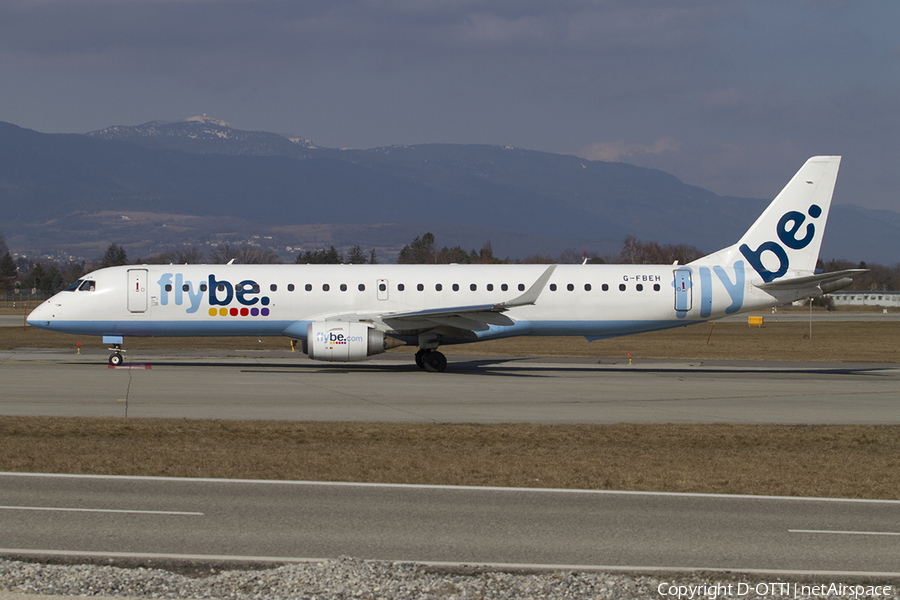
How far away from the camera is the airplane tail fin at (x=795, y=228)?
103 ft

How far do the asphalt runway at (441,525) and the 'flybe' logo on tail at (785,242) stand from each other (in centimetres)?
2146

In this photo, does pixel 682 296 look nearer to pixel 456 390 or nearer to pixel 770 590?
pixel 456 390

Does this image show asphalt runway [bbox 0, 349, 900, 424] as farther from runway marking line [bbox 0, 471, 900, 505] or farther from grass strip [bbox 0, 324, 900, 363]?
runway marking line [bbox 0, 471, 900, 505]

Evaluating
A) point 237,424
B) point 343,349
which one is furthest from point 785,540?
point 343,349

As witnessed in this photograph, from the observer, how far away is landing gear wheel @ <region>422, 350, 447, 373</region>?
30266 millimetres

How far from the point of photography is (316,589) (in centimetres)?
745

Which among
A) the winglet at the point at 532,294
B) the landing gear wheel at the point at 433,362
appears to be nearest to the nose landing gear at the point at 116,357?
the landing gear wheel at the point at 433,362

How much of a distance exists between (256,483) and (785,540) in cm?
692

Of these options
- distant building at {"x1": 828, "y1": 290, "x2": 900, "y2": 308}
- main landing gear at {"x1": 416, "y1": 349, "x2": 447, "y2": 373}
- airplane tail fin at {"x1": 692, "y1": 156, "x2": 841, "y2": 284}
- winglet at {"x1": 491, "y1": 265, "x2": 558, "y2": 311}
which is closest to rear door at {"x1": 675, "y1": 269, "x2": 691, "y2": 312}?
airplane tail fin at {"x1": 692, "y1": 156, "x2": 841, "y2": 284}

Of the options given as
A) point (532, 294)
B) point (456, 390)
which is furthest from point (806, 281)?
point (456, 390)

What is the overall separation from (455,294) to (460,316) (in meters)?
2.06

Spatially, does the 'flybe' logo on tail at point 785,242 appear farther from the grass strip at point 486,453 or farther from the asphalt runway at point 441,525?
the asphalt runway at point 441,525

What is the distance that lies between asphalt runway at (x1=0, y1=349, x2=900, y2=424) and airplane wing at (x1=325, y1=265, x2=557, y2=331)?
1.74 m

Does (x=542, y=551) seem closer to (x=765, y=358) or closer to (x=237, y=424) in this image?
(x=237, y=424)
